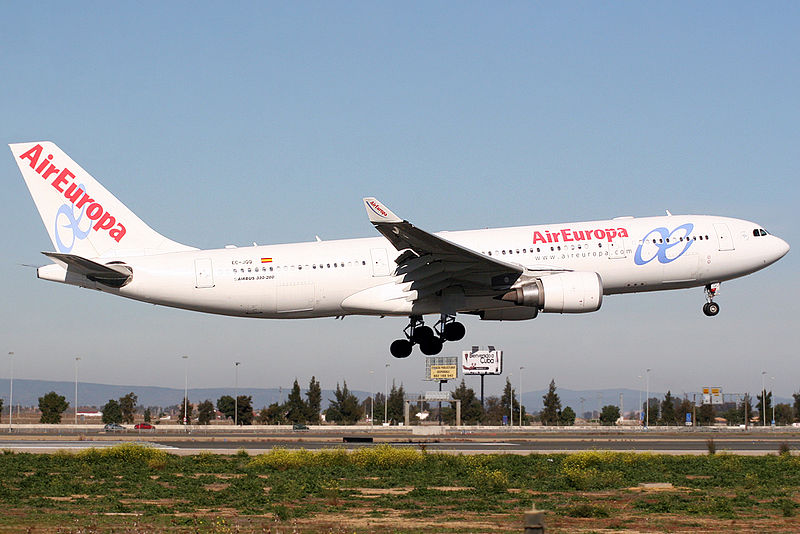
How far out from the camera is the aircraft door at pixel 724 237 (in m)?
43.4

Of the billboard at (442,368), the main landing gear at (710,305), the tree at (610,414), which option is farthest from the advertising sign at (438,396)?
the main landing gear at (710,305)

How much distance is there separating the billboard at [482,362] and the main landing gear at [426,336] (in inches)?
3912

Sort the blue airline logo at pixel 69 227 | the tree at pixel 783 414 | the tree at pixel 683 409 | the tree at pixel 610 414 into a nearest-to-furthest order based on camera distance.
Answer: the blue airline logo at pixel 69 227
the tree at pixel 683 409
the tree at pixel 783 414
the tree at pixel 610 414

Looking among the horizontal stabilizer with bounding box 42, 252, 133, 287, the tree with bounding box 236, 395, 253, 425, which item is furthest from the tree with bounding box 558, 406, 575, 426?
the horizontal stabilizer with bounding box 42, 252, 133, 287

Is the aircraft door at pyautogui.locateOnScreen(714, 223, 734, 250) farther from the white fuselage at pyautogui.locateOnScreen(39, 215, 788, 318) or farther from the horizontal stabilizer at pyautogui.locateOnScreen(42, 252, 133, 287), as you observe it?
the horizontal stabilizer at pyautogui.locateOnScreen(42, 252, 133, 287)

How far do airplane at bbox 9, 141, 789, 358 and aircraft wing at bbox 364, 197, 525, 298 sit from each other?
0.07 m

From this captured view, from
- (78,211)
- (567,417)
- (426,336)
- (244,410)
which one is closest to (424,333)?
(426,336)

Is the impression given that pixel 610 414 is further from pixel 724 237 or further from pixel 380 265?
pixel 380 265

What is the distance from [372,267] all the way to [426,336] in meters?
4.51

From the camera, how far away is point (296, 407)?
14812cm

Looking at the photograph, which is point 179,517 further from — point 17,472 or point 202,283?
point 202,283

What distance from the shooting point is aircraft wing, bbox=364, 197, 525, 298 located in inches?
1485

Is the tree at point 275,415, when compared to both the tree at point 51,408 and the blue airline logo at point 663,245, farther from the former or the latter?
the blue airline logo at point 663,245

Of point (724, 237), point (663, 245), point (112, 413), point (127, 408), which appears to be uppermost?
point (724, 237)
